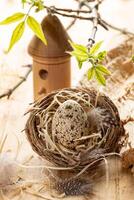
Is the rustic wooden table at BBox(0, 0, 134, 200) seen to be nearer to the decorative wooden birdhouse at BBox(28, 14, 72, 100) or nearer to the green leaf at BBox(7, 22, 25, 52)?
the decorative wooden birdhouse at BBox(28, 14, 72, 100)

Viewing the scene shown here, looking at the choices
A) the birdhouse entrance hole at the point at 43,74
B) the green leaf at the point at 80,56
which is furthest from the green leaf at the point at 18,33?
the birdhouse entrance hole at the point at 43,74

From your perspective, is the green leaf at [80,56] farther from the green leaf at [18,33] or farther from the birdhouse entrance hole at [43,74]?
the birdhouse entrance hole at [43,74]

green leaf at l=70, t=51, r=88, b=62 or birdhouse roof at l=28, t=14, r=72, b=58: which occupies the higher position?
birdhouse roof at l=28, t=14, r=72, b=58

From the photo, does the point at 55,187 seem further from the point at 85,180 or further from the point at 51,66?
the point at 51,66

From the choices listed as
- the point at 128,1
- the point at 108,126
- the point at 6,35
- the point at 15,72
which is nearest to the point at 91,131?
the point at 108,126

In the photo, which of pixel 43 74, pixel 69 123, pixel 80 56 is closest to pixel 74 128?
pixel 69 123

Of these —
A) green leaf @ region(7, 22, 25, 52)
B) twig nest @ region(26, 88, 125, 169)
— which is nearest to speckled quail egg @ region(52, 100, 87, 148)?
twig nest @ region(26, 88, 125, 169)
